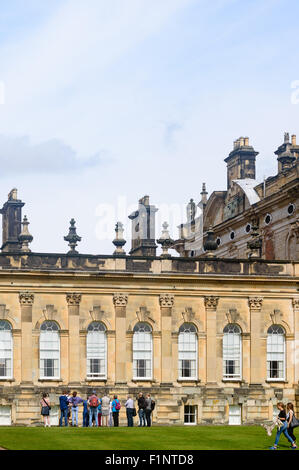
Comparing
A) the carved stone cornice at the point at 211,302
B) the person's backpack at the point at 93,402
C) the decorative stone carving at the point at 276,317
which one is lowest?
the person's backpack at the point at 93,402

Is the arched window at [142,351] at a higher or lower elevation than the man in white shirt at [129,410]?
higher

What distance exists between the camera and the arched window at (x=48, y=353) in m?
56.8

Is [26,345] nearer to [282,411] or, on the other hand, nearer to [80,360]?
[80,360]

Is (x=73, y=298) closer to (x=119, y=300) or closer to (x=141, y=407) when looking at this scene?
(x=119, y=300)

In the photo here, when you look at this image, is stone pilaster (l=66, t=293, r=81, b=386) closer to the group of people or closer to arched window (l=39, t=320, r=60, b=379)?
arched window (l=39, t=320, r=60, b=379)

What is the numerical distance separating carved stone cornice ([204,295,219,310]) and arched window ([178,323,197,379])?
116 centimetres

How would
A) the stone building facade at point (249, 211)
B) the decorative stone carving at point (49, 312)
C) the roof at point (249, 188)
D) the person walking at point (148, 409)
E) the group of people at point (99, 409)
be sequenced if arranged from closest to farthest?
1. the group of people at point (99, 409)
2. the person walking at point (148, 409)
3. the decorative stone carving at point (49, 312)
4. the stone building facade at point (249, 211)
5. the roof at point (249, 188)

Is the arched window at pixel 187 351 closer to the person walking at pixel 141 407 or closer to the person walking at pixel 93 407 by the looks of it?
the person walking at pixel 141 407

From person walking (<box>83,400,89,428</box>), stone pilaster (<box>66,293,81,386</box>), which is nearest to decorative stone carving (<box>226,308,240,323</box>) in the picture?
stone pilaster (<box>66,293,81,386</box>)

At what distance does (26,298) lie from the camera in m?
56.8

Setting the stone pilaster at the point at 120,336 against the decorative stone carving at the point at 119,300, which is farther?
the decorative stone carving at the point at 119,300

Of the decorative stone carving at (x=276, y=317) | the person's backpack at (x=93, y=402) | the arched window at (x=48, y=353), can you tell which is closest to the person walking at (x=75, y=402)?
the person's backpack at (x=93, y=402)

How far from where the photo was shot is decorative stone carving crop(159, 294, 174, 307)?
5828cm

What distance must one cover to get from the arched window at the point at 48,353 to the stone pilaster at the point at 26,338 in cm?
58
